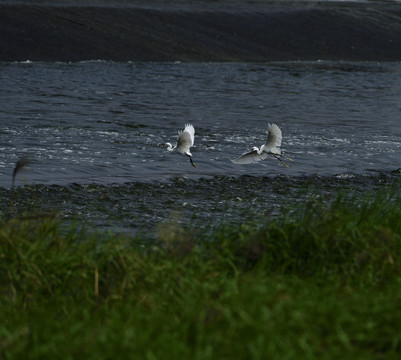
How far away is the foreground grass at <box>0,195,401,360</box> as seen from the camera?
A: 4.96m

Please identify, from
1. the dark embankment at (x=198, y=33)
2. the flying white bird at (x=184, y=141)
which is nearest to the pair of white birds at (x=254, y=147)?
the flying white bird at (x=184, y=141)

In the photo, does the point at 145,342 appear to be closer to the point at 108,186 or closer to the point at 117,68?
the point at 108,186

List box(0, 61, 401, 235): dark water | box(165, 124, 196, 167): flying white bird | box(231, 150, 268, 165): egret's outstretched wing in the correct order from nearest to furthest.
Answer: box(165, 124, 196, 167): flying white bird, box(0, 61, 401, 235): dark water, box(231, 150, 268, 165): egret's outstretched wing

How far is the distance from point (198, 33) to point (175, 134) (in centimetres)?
2128

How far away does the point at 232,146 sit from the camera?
1739cm

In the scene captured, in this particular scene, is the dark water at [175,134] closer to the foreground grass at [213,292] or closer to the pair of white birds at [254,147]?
the pair of white birds at [254,147]

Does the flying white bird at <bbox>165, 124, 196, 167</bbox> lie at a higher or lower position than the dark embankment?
higher

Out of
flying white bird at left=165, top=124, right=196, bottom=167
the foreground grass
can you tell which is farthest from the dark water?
the foreground grass

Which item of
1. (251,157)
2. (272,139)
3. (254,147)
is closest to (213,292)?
(254,147)

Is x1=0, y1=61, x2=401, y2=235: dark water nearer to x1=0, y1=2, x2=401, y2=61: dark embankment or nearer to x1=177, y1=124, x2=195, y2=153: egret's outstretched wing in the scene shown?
x1=177, y1=124, x2=195, y2=153: egret's outstretched wing

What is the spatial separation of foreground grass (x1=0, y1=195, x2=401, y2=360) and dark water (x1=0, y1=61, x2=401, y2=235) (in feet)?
4.15

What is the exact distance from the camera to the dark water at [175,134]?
11789 millimetres

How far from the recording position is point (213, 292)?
19.7 ft

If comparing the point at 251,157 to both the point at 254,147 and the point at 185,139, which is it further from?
the point at 185,139
